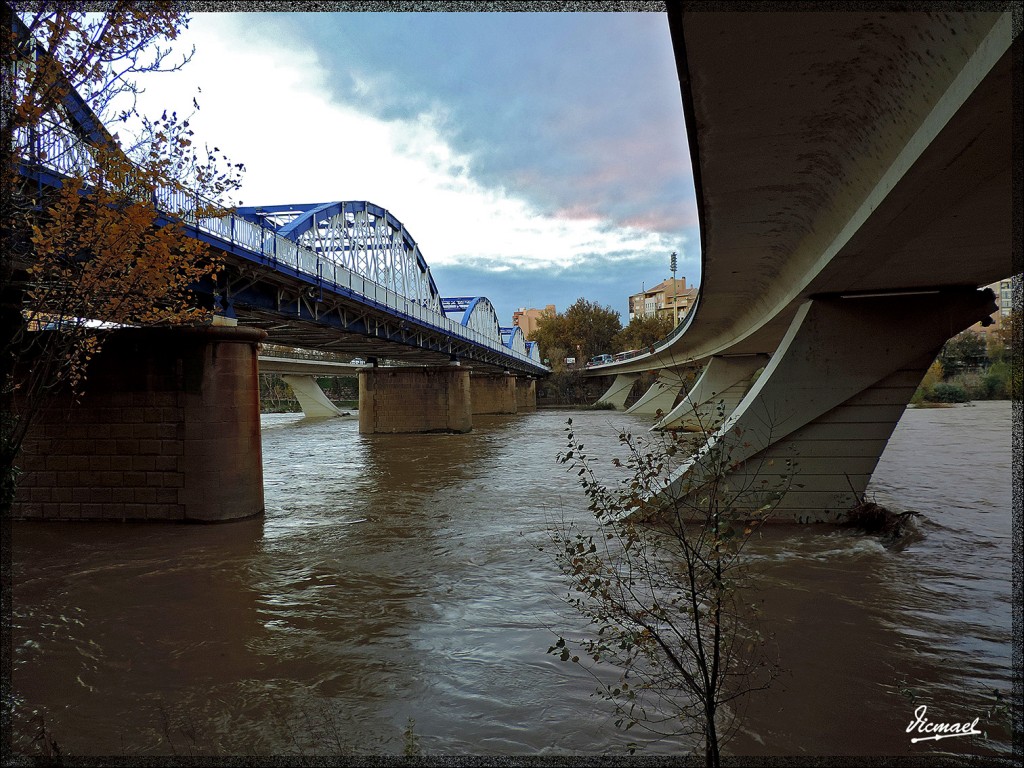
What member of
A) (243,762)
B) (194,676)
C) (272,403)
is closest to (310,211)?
(194,676)

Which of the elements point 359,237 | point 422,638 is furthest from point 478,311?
point 422,638

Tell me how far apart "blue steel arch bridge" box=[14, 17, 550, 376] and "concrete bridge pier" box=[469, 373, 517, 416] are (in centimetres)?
1786

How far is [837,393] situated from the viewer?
10.0 meters

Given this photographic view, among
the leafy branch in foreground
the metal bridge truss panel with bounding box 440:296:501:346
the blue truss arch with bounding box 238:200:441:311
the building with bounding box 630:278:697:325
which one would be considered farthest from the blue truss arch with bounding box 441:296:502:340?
the leafy branch in foreground

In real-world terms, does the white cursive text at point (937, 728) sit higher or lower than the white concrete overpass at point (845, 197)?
lower

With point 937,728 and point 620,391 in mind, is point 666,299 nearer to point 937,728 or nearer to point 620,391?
point 620,391

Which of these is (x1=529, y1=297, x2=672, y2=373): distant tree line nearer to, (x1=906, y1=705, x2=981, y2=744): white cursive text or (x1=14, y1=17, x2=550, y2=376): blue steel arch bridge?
(x1=14, y1=17, x2=550, y2=376): blue steel arch bridge

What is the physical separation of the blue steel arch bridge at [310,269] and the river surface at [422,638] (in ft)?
14.6

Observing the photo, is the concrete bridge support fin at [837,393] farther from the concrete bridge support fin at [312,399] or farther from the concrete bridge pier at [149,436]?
the concrete bridge support fin at [312,399]

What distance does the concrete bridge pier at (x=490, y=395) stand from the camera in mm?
72312

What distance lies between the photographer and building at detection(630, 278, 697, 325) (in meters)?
112

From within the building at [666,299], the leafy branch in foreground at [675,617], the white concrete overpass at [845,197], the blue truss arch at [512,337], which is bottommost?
the leafy branch in foreground at [675,617]

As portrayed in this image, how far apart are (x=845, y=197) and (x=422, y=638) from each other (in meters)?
6.59

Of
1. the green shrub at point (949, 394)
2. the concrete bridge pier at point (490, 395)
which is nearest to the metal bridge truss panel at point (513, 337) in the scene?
the concrete bridge pier at point (490, 395)
